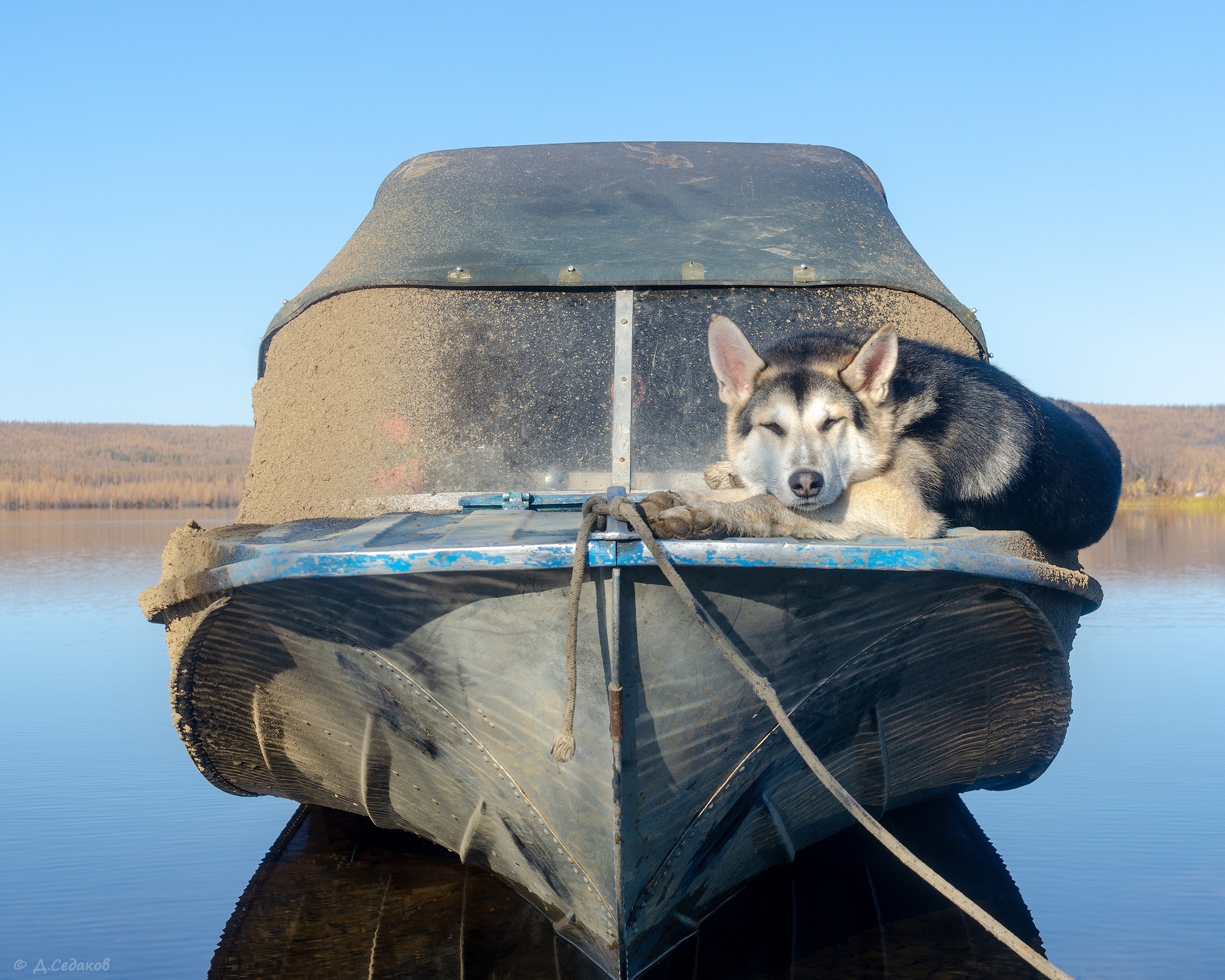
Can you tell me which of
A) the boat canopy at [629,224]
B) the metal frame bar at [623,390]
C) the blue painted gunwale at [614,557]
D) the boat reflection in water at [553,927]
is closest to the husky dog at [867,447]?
the blue painted gunwale at [614,557]

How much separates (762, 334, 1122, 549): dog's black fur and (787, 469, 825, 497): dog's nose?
0.45m

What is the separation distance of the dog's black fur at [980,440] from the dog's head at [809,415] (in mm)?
94

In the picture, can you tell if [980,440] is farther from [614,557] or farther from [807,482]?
[614,557]

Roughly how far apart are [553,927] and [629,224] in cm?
328

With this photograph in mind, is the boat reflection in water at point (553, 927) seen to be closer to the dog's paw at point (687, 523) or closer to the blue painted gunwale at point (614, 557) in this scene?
the blue painted gunwale at point (614, 557)

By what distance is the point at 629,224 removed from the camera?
5289mm

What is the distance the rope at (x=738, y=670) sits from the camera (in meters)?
3.03

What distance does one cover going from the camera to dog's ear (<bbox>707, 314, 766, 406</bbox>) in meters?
3.54

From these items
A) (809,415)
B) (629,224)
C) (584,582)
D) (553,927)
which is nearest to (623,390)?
(629,224)

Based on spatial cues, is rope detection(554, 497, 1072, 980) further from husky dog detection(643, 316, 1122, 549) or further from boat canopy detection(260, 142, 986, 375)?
boat canopy detection(260, 142, 986, 375)

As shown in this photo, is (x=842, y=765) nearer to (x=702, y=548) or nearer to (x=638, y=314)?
(x=702, y=548)

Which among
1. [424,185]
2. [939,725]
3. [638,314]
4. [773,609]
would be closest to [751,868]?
[939,725]

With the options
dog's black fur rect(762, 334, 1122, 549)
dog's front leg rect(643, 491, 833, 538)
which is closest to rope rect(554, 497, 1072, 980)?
dog's front leg rect(643, 491, 833, 538)

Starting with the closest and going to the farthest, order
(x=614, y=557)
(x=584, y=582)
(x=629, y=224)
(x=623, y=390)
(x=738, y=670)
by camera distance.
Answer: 1. (x=614, y=557)
2. (x=584, y=582)
3. (x=738, y=670)
4. (x=623, y=390)
5. (x=629, y=224)
